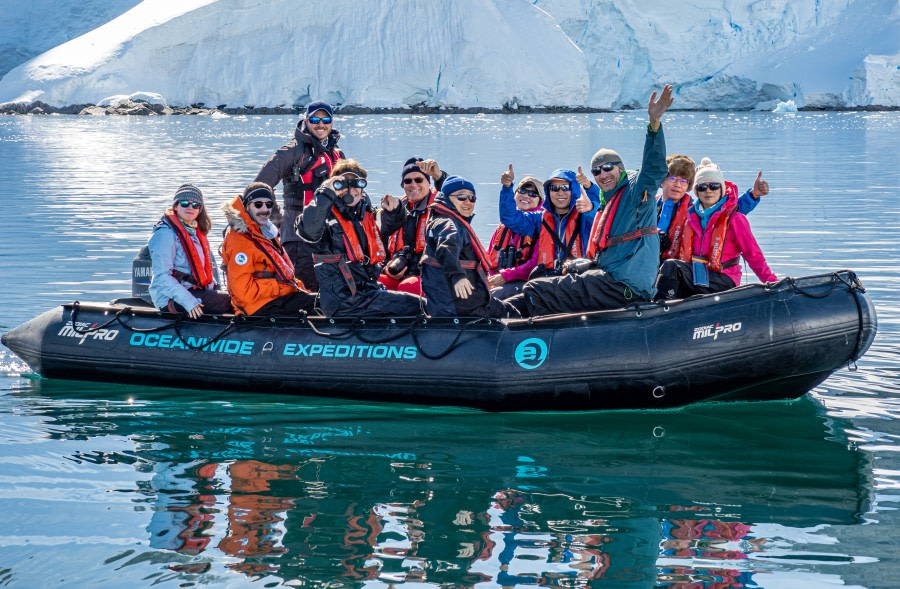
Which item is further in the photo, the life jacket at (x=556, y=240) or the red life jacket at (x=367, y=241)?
the life jacket at (x=556, y=240)

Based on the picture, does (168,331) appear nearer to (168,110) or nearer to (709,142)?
(709,142)

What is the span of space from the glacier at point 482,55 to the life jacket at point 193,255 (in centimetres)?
4920

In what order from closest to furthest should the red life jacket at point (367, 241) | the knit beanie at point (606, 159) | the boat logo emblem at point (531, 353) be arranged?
1. the knit beanie at point (606, 159)
2. the boat logo emblem at point (531, 353)
3. the red life jacket at point (367, 241)

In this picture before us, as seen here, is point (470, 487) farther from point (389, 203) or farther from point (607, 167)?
point (389, 203)

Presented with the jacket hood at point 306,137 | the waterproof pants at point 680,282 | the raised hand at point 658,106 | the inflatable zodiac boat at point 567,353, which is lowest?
the inflatable zodiac boat at point 567,353

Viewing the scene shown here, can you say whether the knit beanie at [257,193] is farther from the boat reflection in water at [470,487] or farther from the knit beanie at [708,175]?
the knit beanie at [708,175]

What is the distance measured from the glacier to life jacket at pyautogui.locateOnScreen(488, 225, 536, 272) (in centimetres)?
4882

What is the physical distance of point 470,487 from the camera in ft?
16.9

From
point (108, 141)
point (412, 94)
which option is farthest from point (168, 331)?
point (412, 94)

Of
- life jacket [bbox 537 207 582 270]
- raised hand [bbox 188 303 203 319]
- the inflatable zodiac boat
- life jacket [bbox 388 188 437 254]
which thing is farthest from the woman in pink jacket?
raised hand [bbox 188 303 203 319]

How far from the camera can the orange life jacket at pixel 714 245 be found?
6562 millimetres

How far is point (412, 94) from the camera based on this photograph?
188 ft

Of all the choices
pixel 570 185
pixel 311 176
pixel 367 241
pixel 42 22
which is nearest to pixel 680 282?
pixel 570 185

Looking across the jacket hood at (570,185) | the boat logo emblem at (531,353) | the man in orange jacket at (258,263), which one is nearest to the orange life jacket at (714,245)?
the jacket hood at (570,185)
